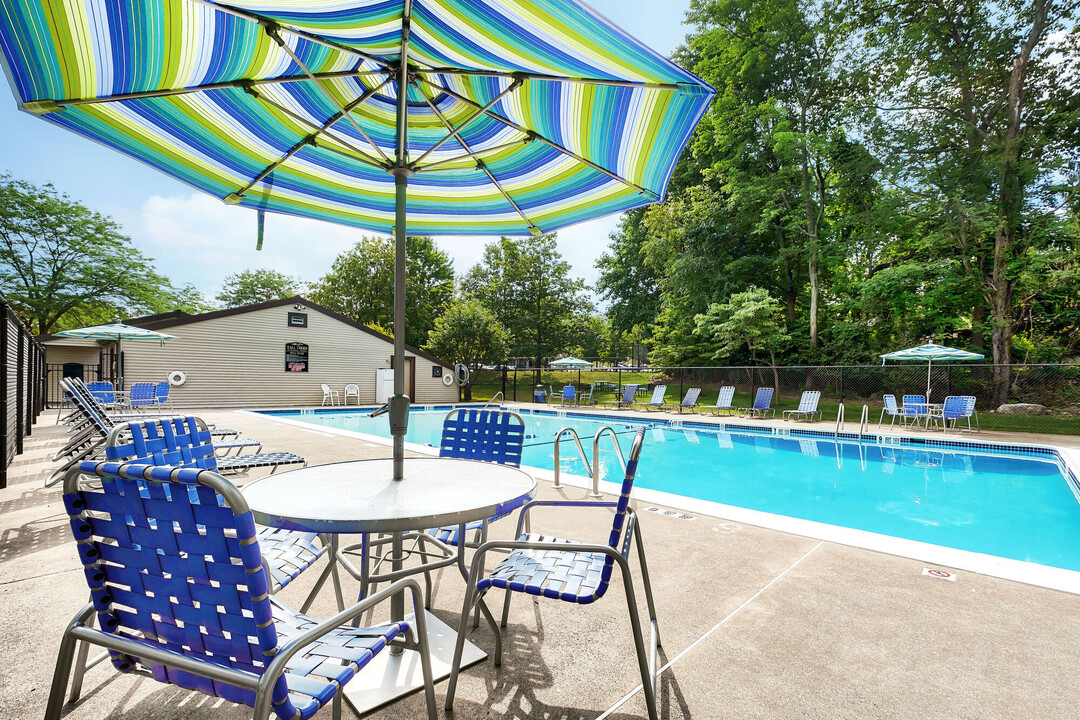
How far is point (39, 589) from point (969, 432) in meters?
14.3

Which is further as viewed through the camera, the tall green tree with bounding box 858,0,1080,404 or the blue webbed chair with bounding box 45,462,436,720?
the tall green tree with bounding box 858,0,1080,404

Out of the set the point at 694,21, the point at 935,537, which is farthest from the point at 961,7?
the point at 935,537

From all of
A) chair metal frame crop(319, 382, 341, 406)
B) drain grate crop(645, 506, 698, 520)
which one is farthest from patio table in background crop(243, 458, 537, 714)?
chair metal frame crop(319, 382, 341, 406)

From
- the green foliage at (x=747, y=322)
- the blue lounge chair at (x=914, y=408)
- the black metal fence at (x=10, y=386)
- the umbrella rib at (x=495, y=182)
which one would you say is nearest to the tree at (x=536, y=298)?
the green foliage at (x=747, y=322)

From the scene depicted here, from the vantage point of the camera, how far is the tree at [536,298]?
27.5m

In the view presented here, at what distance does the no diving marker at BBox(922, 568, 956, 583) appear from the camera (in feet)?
8.93

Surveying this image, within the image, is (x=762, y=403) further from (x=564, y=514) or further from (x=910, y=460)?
(x=564, y=514)

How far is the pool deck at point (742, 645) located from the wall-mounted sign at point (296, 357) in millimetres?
15621

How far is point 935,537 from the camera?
447 cm

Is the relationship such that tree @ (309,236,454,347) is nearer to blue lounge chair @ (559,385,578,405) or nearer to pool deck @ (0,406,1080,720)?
blue lounge chair @ (559,385,578,405)

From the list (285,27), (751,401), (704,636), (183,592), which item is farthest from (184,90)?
(751,401)

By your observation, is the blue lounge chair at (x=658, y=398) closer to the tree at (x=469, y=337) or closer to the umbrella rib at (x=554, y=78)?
the tree at (x=469, y=337)

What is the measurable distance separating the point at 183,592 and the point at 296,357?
61.5 feet

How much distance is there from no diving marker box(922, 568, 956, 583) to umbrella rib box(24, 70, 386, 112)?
153 inches
